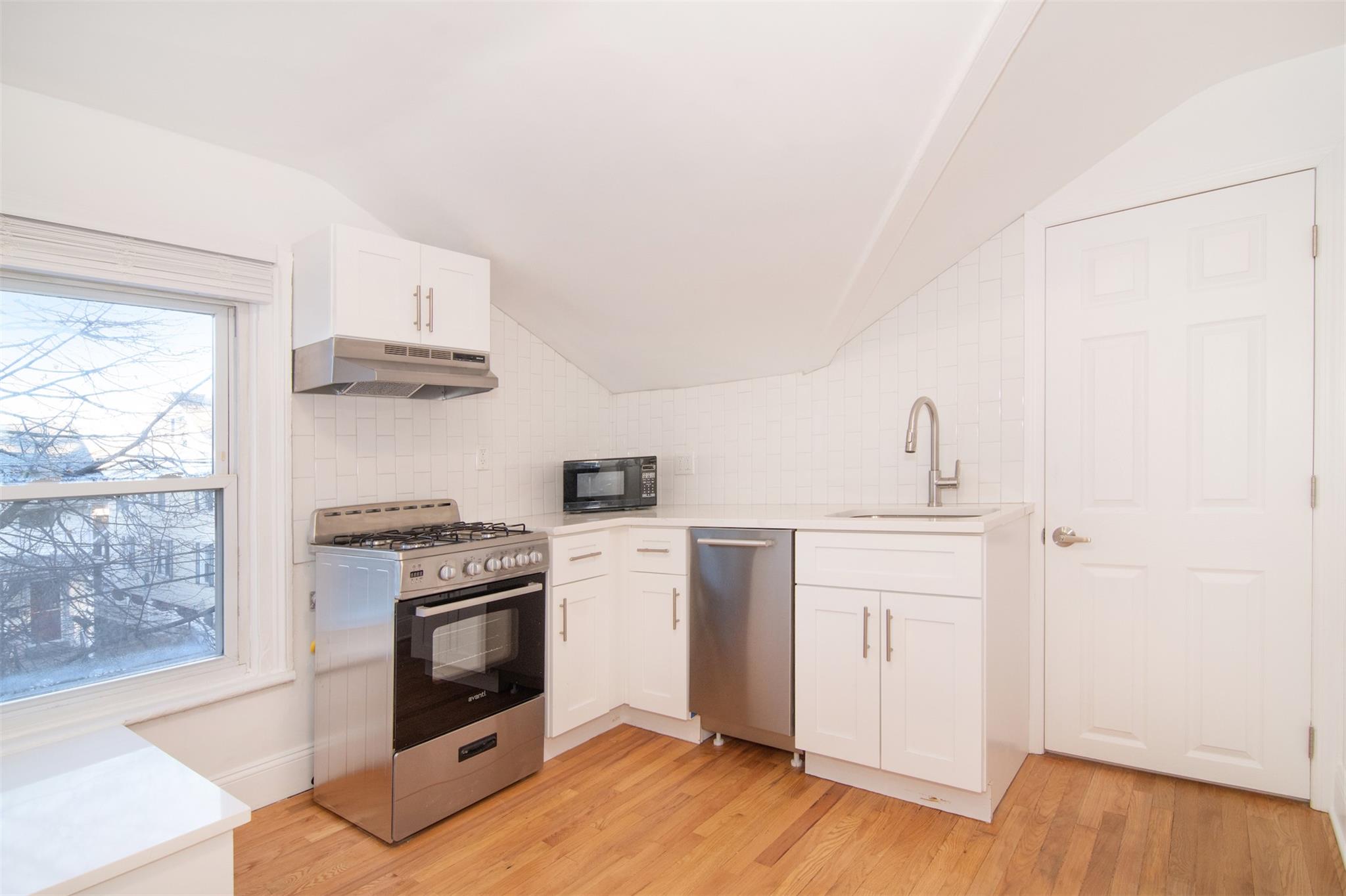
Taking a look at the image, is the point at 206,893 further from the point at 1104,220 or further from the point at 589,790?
the point at 1104,220

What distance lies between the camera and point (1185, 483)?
92.4 inches

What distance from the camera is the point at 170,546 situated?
7.18ft

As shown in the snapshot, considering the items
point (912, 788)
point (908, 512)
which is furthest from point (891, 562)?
point (912, 788)

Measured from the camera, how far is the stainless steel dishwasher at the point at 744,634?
2.46 meters

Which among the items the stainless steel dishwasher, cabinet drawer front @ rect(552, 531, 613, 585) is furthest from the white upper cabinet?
the stainless steel dishwasher

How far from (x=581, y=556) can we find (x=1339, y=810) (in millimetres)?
2514

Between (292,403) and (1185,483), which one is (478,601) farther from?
(1185,483)

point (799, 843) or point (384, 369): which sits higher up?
point (384, 369)

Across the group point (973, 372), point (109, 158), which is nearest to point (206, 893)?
point (109, 158)

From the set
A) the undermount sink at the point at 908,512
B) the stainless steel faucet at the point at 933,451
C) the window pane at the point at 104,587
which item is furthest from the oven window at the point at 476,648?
the stainless steel faucet at the point at 933,451

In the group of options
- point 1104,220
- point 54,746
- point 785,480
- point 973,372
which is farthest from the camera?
point 785,480

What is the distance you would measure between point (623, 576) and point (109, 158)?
2.24 meters

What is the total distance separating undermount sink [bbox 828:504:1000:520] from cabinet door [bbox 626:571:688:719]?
2.44 feet

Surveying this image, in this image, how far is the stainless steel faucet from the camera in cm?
271
